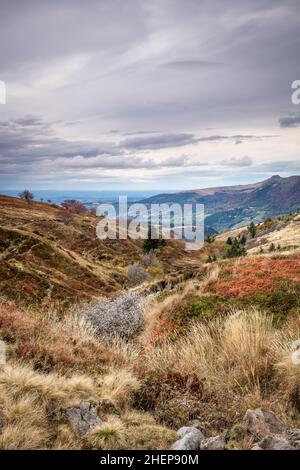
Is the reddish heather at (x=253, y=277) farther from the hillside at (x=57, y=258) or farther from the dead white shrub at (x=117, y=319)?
the hillside at (x=57, y=258)

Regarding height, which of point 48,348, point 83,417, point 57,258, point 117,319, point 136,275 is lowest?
point 136,275

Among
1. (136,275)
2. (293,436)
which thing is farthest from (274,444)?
(136,275)

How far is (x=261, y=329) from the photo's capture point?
8.80 m

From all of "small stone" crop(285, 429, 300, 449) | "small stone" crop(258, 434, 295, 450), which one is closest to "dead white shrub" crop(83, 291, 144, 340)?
"small stone" crop(285, 429, 300, 449)

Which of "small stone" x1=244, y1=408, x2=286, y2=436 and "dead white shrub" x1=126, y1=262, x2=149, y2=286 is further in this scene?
"dead white shrub" x1=126, y1=262, x2=149, y2=286

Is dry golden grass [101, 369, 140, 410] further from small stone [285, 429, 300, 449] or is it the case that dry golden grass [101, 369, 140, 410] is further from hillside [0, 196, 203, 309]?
hillside [0, 196, 203, 309]

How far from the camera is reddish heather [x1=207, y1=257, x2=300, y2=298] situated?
16500 mm

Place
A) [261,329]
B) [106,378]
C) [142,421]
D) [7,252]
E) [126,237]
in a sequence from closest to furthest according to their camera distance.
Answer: [142,421]
[106,378]
[261,329]
[7,252]
[126,237]

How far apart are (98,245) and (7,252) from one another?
4100 centimetres

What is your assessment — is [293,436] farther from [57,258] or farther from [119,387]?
[57,258]

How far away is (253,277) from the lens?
18000 millimetres

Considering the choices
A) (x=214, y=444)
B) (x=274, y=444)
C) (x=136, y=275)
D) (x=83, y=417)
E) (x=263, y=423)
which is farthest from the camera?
(x=136, y=275)
